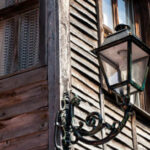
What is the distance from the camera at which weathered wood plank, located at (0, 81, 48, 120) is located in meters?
6.27

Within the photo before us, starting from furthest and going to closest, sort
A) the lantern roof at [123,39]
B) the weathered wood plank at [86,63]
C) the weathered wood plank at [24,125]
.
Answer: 1. the weathered wood plank at [86,63]
2. the weathered wood plank at [24,125]
3. the lantern roof at [123,39]

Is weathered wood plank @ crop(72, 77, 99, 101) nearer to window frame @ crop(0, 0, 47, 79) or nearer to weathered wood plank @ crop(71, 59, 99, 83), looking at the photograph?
weathered wood plank @ crop(71, 59, 99, 83)

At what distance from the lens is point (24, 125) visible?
20.5ft

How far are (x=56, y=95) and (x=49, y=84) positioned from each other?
0.61ft

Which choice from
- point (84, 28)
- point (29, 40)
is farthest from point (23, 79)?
point (84, 28)

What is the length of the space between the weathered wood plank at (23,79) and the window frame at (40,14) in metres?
0.05

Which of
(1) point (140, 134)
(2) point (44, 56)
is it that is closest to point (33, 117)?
(2) point (44, 56)

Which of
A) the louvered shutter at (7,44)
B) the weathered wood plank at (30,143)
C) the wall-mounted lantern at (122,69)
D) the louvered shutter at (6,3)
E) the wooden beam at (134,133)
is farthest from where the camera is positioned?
the wooden beam at (134,133)

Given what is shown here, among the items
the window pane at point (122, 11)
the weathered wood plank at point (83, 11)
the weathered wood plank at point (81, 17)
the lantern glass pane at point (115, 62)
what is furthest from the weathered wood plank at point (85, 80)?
the window pane at point (122, 11)

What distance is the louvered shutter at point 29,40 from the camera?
22.2 feet

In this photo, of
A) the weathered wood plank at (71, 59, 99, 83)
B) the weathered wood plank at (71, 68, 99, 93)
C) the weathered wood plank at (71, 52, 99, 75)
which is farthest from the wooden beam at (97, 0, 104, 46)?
the weathered wood plank at (71, 68, 99, 93)

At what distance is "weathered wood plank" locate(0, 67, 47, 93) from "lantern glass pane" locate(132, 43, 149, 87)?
5.00 ft

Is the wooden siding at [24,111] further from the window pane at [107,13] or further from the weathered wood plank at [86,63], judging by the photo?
the window pane at [107,13]

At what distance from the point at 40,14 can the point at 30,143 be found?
1641 millimetres
